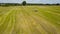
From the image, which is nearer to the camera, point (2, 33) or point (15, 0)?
point (2, 33)

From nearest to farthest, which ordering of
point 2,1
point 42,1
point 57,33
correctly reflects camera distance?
1. point 57,33
2. point 2,1
3. point 42,1

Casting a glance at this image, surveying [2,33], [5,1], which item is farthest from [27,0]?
[2,33]

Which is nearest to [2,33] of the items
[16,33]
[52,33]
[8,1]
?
[16,33]

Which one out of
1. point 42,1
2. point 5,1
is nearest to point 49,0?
point 42,1

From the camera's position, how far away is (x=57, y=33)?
1.39 ft

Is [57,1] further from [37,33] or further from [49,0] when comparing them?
[37,33]

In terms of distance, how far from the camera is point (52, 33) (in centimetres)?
43

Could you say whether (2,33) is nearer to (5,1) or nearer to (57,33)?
(57,33)

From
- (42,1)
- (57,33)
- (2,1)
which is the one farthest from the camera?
(42,1)

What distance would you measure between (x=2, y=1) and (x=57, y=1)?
1.37 metres

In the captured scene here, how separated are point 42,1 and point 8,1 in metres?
0.89

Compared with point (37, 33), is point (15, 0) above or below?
below

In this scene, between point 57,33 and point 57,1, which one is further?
point 57,1

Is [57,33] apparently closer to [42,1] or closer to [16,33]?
[16,33]
